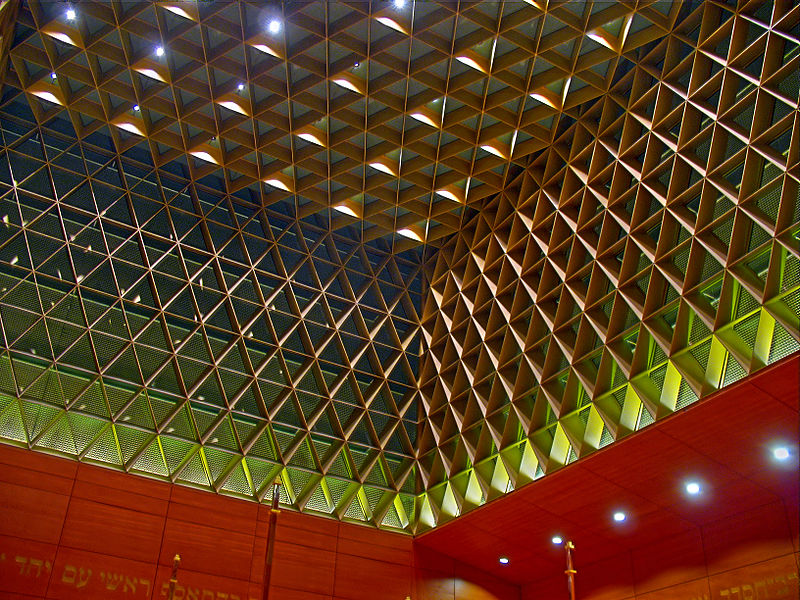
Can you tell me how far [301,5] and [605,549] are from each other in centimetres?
1934

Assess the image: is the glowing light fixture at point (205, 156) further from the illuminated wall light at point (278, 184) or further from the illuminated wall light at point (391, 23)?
the illuminated wall light at point (391, 23)

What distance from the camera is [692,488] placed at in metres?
20.1

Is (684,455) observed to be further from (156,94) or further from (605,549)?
(156,94)

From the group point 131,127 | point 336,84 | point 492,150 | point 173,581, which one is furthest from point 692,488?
point 131,127

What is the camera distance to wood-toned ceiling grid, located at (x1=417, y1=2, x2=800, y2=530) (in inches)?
699

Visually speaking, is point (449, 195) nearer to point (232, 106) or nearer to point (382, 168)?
point (382, 168)

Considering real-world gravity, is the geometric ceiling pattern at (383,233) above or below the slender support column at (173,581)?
above

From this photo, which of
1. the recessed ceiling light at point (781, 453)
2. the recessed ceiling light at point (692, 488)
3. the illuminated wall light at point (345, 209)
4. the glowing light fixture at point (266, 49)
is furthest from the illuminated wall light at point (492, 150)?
the recessed ceiling light at point (781, 453)

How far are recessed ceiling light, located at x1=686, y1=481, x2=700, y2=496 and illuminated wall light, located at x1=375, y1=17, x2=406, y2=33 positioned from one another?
1514 centimetres

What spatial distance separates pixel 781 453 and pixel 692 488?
9.29ft

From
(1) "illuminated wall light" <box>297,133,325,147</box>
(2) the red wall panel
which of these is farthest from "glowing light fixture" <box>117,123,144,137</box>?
(2) the red wall panel

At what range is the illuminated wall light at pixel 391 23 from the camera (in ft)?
70.2

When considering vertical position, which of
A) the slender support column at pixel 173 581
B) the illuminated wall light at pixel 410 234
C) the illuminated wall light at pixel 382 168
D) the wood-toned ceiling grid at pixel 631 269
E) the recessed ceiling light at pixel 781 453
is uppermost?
the illuminated wall light at pixel 382 168

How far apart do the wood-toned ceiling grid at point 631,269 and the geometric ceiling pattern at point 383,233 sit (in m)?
0.09
